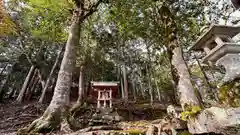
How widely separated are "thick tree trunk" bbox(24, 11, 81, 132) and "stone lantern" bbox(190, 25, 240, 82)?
425cm

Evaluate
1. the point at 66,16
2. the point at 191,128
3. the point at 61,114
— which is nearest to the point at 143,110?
the point at 66,16

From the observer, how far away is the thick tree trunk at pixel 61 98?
4.49 m

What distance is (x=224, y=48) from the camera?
304cm

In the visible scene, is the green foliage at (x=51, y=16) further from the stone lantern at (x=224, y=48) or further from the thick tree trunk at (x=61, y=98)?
the stone lantern at (x=224, y=48)

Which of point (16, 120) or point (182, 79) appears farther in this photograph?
point (16, 120)

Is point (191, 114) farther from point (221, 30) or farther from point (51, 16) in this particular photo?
point (51, 16)

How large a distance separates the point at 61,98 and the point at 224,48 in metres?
4.65

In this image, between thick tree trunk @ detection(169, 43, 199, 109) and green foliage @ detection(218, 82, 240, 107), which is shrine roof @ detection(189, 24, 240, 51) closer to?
green foliage @ detection(218, 82, 240, 107)

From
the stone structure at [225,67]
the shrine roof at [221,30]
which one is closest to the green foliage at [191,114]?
the stone structure at [225,67]

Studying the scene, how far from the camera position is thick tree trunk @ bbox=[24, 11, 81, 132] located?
4.49 meters

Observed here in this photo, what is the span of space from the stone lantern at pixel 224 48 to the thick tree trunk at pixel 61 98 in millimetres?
4252

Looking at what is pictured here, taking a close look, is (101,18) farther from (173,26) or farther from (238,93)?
(238,93)

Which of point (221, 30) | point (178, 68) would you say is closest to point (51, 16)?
point (178, 68)

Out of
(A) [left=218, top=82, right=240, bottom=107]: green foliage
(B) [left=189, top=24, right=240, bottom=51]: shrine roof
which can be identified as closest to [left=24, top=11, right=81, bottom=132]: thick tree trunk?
(A) [left=218, top=82, right=240, bottom=107]: green foliage
